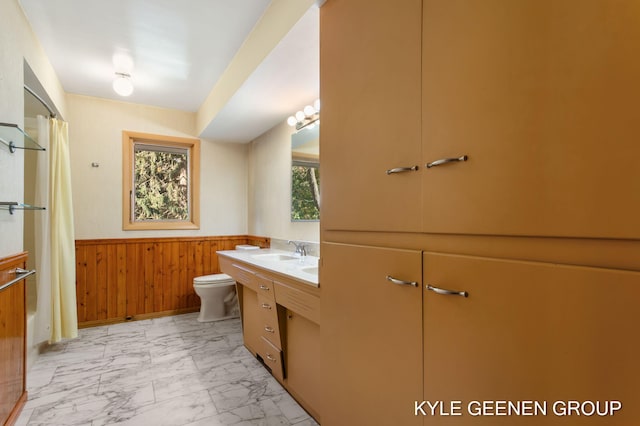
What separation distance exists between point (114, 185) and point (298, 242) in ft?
7.46

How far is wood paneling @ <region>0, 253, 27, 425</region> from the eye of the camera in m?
1.55

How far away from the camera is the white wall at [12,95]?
1.60m

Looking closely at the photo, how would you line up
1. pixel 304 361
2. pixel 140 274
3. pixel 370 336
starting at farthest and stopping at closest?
pixel 140 274
pixel 304 361
pixel 370 336

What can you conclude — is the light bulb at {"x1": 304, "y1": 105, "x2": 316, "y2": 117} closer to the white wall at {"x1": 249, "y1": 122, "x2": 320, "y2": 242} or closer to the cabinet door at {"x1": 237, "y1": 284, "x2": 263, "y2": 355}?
the white wall at {"x1": 249, "y1": 122, "x2": 320, "y2": 242}

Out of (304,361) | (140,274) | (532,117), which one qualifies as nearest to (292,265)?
(304,361)

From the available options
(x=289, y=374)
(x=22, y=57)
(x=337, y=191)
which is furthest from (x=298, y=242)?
(x=22, y=57)

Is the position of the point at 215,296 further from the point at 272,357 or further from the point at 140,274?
the point at 272,357

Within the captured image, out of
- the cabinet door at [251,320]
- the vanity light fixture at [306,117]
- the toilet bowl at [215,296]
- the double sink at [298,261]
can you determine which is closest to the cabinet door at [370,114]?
the double sink at [298,261]

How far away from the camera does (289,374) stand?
2.01m

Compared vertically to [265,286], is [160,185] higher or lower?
higher

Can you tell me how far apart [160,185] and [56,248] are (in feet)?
4.38

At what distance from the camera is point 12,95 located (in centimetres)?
172

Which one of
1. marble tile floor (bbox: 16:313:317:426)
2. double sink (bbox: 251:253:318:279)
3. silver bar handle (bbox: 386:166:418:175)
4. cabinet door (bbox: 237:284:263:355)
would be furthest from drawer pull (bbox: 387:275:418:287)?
cabinet door (bbox: 237:284:263:355)

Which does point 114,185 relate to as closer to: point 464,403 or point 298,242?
point 298,242
